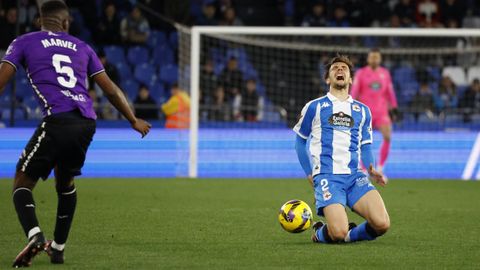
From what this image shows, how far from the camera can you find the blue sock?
8.61m

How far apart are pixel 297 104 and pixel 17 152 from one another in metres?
6.43

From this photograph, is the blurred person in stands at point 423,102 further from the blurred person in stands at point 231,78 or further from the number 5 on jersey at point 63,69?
the number 5 on jersey at point 63,69

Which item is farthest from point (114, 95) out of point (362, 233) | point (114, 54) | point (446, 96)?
point (114, 54)

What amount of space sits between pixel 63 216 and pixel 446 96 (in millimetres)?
14505

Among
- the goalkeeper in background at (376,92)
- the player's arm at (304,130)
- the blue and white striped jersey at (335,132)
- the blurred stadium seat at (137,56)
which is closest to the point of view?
the blue and white striped jersey at (335,132)

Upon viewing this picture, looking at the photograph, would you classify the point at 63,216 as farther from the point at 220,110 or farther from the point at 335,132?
the point at 220,110

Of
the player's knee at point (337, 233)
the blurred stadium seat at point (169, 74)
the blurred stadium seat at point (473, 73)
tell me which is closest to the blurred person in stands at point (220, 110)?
the blurred stadium seat at point (169, 74)

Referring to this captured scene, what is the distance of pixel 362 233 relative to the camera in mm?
8672

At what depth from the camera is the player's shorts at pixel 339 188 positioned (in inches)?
344

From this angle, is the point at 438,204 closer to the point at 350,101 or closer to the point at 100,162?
the point at 350,101

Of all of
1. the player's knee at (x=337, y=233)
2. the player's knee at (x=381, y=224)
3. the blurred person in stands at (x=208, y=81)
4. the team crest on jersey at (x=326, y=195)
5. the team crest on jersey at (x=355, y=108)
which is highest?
the team crest on jersey at (x=355, y=108)

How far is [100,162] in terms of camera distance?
17312 millimetres

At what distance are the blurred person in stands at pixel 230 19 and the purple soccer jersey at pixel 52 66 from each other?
596 inches

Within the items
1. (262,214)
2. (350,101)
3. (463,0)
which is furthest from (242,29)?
(463,0)
